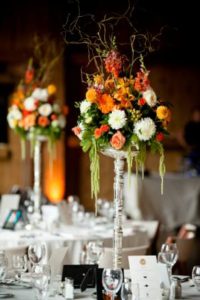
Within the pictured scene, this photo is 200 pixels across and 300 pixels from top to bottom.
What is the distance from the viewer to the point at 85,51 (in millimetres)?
10961

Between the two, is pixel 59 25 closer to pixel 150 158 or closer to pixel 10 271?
pixel 150 158

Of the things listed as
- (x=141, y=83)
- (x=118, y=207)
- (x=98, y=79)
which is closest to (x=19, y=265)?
(x=118, y=207)

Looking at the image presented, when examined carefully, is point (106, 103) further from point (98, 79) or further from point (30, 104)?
point (30, 104)

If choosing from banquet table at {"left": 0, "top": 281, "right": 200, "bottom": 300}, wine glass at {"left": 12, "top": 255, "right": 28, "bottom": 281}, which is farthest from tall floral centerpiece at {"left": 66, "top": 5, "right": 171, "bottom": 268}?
wine glass at {"left": 12, "top": 255, "right": 28, "bottom": 281}

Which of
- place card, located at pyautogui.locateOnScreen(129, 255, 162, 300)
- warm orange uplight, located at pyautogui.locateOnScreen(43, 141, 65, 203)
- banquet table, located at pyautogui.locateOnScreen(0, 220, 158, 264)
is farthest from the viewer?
warm orange uplight, located at pyautogui.locateOnScreen(43, 141, 65, 203)

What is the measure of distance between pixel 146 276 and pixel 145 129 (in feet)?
2.71

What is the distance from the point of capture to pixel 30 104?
6.51 meters

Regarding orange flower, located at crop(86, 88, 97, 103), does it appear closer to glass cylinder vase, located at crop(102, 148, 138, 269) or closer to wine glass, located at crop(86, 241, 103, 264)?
glass cylinder vase, located at crop(102, 148, 138, 269)

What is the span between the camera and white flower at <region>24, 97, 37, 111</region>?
6.50m

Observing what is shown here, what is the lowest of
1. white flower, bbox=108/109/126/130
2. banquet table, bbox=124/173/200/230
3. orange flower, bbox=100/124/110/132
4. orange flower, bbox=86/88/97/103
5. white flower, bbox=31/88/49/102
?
banquet table, bbox=124/173/200/230

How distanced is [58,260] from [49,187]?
636 cm

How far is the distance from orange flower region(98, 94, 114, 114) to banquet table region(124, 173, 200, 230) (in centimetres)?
453

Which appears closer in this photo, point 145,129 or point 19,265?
point 145,129

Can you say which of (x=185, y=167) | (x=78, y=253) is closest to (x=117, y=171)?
(x=78, y=253)
